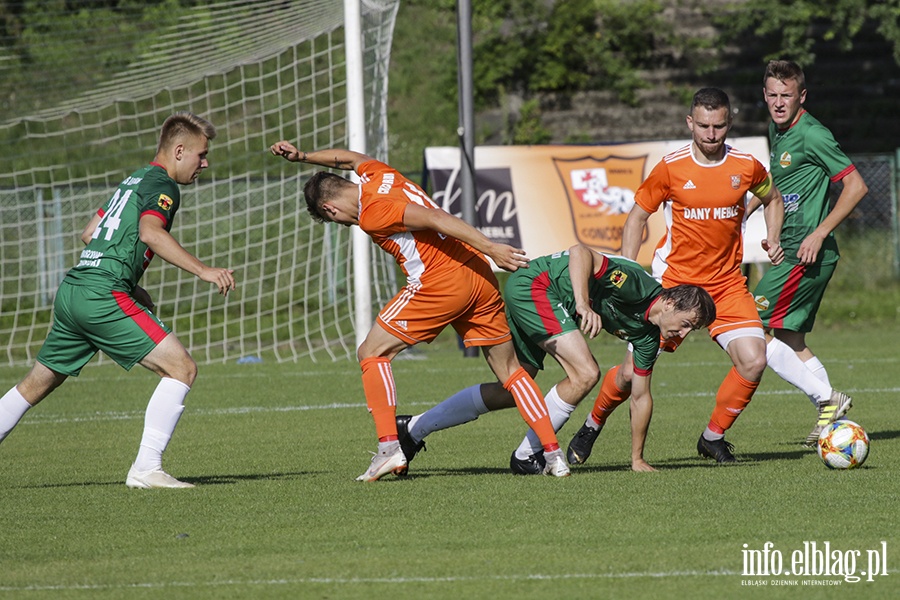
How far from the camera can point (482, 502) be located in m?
5.94

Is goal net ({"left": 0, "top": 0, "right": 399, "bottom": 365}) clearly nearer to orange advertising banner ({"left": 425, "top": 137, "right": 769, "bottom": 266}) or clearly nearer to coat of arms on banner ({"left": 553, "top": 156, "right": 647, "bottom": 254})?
orange advertising banner ({"left": 425, "top": 137, "right": 769, "bottom": 266})

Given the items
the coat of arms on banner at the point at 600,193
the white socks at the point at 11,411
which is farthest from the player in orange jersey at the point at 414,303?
the coat of arms on banner at the point at 600,193

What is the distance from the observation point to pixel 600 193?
52.1ft

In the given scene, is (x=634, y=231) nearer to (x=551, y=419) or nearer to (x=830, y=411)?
(x=551, y=419)

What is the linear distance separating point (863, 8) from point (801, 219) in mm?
12189

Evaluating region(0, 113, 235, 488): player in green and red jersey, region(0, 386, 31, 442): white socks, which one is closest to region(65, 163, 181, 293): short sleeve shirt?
region(0, 113, 235, 488): player in green and red jersey

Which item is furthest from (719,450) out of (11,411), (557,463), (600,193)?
(600,193)

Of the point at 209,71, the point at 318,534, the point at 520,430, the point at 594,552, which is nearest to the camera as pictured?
the point at 594,552

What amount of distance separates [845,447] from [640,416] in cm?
109

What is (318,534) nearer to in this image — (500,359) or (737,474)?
(500,359)

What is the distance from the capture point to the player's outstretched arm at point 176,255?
6.25 m

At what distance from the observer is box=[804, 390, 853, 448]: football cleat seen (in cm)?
768

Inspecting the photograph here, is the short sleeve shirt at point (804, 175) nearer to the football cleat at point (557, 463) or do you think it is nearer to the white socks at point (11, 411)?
the football cleat at point (557, 463)

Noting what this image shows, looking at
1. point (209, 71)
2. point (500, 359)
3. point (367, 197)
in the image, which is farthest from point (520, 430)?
point (209, 71)
